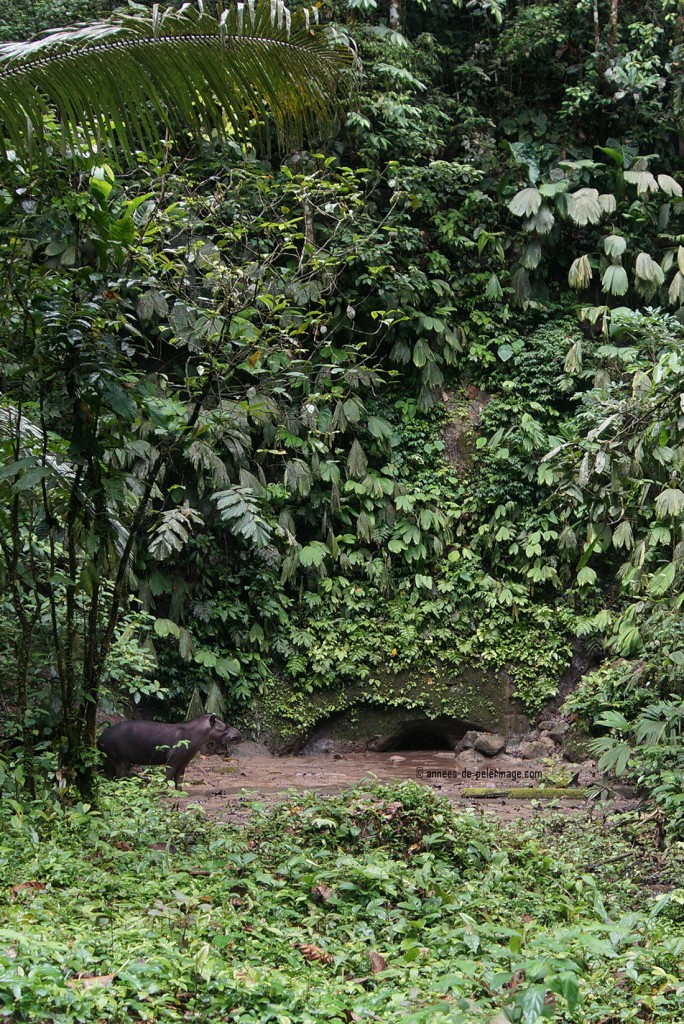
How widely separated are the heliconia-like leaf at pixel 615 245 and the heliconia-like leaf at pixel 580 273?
282 millimetres

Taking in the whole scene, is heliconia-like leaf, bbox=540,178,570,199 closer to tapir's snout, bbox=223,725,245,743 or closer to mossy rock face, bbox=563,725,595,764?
mossy rock face, bbox=563,725,595,764

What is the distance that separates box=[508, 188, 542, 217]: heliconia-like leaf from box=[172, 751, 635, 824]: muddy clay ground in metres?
6.70

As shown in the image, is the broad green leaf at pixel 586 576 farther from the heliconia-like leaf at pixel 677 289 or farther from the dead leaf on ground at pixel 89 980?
the dead leaf on ground at pixel 89 980

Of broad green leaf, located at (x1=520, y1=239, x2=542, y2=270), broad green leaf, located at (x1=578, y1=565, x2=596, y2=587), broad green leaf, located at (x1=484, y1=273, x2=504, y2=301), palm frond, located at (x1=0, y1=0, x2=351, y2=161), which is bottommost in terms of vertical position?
broad green leaf, located at (x1=578, y1=565, x2=596, y2=587)

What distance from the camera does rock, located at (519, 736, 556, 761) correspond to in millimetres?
9961

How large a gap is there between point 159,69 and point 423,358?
7.62m

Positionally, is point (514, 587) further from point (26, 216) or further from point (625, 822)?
point (26, 216)

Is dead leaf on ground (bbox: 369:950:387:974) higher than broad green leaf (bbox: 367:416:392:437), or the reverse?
broad green leaf (bbox: 367:416:392:437)

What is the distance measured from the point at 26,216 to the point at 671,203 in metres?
9.63

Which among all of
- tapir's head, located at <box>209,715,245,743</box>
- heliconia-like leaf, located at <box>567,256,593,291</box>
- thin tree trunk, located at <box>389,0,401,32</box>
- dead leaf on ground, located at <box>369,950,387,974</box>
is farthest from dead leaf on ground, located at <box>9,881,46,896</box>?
thin tree trunk, located at <box>389,0,401,32</box>

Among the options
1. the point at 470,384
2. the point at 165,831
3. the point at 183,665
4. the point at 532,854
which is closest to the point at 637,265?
the point at 470,384

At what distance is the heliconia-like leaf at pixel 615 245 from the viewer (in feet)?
39.1

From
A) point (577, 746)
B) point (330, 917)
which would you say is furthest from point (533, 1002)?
point (577, 746)

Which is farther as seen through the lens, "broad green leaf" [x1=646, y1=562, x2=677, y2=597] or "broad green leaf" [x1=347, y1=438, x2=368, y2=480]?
"broad green leaf" [x1=347, y1=438, x2=368, y2=480]
